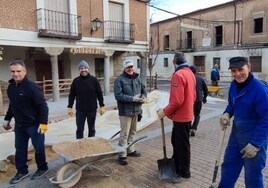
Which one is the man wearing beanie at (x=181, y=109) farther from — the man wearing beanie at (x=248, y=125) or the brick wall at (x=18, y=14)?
the brick wall at (x=18, y=14)

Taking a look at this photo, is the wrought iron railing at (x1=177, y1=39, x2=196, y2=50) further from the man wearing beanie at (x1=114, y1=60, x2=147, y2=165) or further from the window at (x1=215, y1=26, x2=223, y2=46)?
the man wearing beanie at (x1=114, y1=60, x2=147, y2=165)

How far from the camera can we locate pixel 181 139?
3988mm

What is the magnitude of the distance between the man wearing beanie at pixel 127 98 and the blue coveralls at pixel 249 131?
1.89 meters

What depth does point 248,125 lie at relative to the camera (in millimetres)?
2943

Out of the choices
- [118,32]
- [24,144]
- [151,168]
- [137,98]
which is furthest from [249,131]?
[118,32]

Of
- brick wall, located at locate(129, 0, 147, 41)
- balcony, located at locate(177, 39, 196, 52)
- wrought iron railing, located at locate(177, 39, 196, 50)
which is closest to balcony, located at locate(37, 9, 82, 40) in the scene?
brick wall, located at locate(129, 0, 147, 41)

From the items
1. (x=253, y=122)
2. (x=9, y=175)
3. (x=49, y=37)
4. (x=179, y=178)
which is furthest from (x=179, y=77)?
(x=49, y=37)

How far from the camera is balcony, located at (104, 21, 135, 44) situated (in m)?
14.7

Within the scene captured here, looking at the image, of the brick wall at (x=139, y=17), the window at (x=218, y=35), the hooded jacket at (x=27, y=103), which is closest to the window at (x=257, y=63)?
the window at (x=218, y=35)

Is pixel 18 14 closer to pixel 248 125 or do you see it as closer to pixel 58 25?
pixel 58 25

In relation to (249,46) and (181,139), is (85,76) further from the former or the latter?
(249,46)

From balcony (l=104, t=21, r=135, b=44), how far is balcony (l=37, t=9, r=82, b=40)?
1830 millimetres

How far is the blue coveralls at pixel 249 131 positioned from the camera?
Result: 2.78m

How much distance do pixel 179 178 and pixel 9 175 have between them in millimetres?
2702
